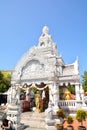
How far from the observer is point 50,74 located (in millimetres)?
13609

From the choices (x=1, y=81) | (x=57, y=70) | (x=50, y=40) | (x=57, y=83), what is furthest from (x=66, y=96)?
(x=1, y=81)

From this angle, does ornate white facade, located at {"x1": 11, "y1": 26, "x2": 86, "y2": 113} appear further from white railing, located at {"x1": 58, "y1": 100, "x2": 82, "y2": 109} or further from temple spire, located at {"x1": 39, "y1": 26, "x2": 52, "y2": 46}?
white railing, located at {"x1": 58, "y1": 100, "x2": 82, "y2": 109}

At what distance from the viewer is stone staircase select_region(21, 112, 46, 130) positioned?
11.2 m

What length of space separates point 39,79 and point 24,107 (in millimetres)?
3321

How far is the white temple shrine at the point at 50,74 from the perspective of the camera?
12984 millimetres

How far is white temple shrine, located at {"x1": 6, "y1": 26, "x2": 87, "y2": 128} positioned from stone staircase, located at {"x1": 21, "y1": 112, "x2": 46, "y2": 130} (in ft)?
4.31

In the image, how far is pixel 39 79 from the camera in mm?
14273

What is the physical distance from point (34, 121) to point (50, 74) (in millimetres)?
3916

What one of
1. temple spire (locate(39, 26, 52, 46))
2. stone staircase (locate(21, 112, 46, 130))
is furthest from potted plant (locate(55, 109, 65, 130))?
temple spire (locate(39, 26, 52, 46))

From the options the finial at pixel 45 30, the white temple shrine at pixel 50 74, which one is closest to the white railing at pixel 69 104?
the white temple shrine at pixel 50 74

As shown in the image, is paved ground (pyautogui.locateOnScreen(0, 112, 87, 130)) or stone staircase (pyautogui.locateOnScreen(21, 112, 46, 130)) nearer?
paved ground (pyautogui.locateOnScreen(0, 112, 87, 130))

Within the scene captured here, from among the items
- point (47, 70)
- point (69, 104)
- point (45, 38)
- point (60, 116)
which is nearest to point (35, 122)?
point (60, 116)

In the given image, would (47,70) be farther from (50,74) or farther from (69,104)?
(69,104)

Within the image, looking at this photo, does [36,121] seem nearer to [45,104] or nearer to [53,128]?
→ [53,128]
